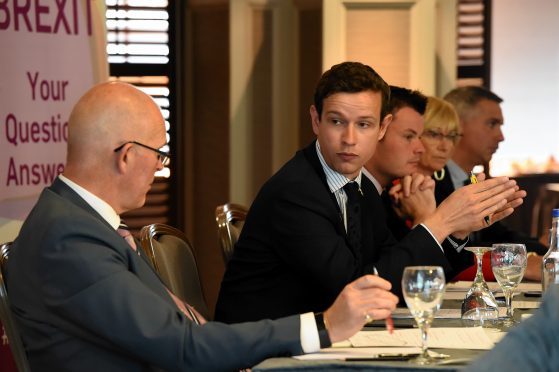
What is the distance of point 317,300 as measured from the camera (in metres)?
3.07

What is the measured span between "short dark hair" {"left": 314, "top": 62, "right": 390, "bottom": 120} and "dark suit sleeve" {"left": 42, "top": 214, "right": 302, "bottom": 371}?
3.55 ft

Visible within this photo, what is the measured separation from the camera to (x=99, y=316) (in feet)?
7.42

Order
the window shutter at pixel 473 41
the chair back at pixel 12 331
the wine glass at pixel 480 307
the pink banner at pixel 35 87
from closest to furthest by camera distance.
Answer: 1. the chair back at pixel 12 331
2. the wine glass at pixel 480 307
3. the pink banner at pixel 35 87
4. the window shutter at pixel 473 41

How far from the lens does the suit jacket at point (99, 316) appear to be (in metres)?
2.26

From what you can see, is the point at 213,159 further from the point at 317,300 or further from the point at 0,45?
the point at 317,300

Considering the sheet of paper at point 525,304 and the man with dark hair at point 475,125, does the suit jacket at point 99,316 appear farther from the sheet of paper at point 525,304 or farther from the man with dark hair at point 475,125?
the man with dark hair at point 475,125

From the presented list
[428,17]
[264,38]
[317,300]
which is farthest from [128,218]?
[317,300]

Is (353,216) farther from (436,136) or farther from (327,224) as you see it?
(436,136)

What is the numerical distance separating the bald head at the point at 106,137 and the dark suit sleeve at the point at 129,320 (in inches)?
7.1

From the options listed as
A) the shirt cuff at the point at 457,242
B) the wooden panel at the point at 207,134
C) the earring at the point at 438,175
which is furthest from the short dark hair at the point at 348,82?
the wooden panel at the point at 207,134

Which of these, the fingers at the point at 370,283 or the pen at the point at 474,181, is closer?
the fingers at the point at 370,283

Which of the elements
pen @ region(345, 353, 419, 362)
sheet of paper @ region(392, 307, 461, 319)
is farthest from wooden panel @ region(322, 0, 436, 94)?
pen @ region(345, 353, 419, 362)

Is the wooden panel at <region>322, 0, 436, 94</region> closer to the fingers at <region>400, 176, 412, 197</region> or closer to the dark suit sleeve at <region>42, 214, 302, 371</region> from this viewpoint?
the fingers at <region>400, 176, 412, 197</region>

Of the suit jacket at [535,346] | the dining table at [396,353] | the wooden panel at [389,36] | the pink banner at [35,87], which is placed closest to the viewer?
the suit jacket at [535,346]
